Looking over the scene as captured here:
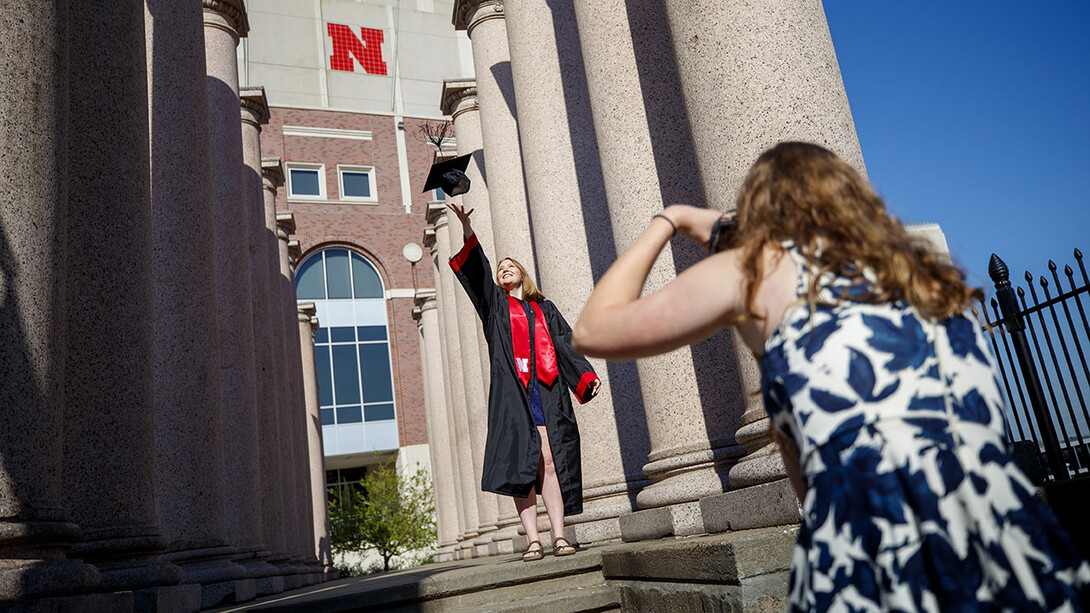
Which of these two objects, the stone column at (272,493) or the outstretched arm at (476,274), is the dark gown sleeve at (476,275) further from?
the stone column at (272,493)

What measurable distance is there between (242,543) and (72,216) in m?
6.87

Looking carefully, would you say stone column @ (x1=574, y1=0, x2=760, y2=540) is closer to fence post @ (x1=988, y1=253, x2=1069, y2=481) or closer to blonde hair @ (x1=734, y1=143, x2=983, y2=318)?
blonde hair @ (x1=734, y1=143, x2=983, y2=318)

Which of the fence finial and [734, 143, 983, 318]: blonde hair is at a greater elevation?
the fence finial

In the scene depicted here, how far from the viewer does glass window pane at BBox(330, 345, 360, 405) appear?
42375mm

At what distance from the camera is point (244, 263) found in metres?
13.4

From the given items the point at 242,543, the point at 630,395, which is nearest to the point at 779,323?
the point at 630,395


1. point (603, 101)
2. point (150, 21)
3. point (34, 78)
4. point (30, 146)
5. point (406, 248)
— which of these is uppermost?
point (406, 248)

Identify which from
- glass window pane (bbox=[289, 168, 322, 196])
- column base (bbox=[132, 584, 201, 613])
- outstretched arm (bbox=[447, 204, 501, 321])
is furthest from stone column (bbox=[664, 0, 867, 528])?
glass window pane (bbox=[289, 168, 322, 196])

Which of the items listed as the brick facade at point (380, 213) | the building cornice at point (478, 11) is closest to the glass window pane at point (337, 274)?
the brick facade at point (380, 213)

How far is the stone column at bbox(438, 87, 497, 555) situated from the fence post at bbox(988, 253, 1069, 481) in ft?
28.2

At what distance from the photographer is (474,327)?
1725cm

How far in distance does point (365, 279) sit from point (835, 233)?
43.6 meters

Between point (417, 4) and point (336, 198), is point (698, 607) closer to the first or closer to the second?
point (336, 198)

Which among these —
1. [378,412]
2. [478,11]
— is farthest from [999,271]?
[378,412]
